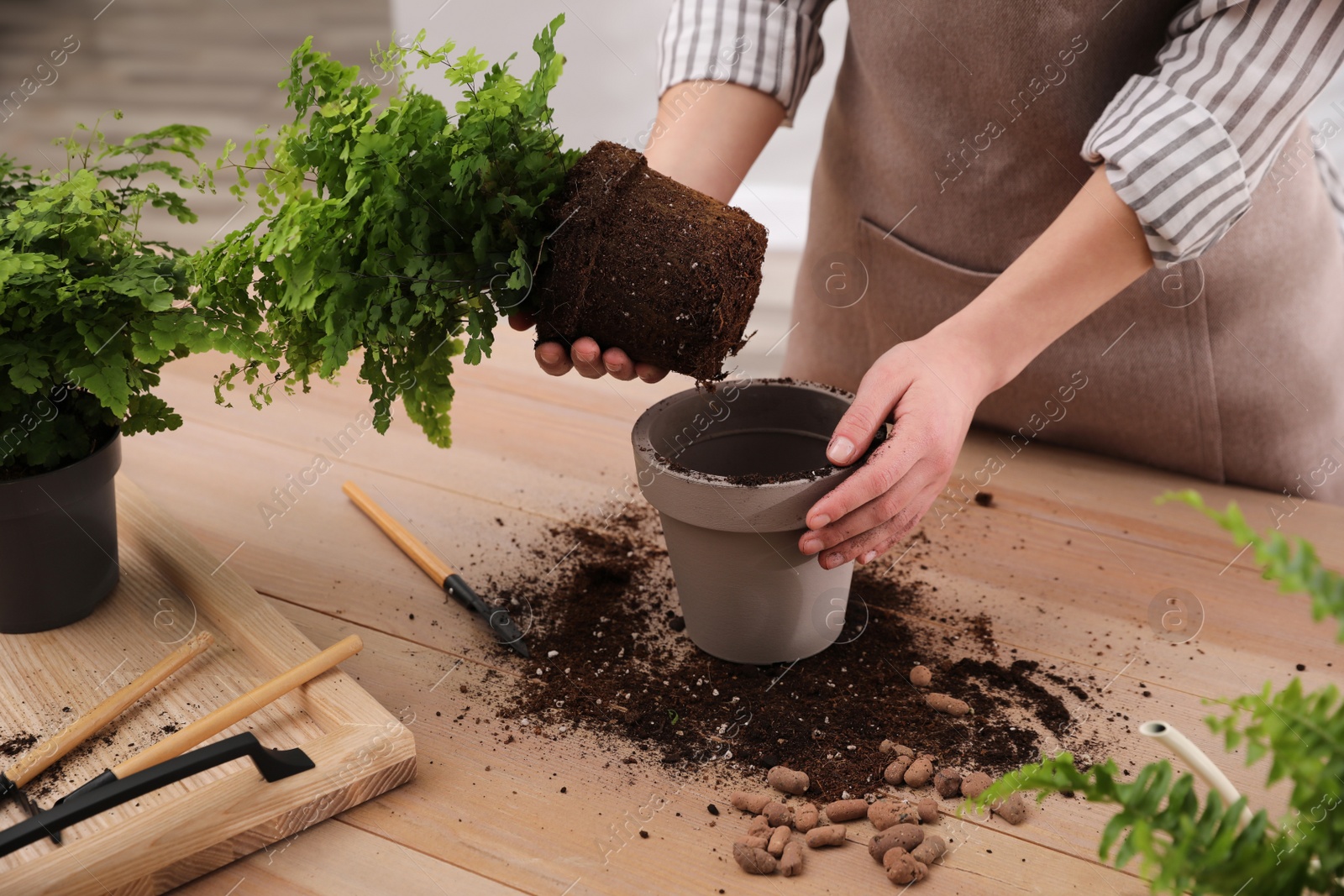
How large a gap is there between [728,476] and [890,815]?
1.20ft

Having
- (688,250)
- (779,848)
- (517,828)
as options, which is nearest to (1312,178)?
(688,250)

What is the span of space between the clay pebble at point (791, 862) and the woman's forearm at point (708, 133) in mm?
892

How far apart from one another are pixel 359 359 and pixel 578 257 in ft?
2.88

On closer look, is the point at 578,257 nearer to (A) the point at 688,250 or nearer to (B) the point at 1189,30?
(A) the point at 688,250

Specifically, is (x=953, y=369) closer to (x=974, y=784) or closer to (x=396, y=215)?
(x=974, y=784)

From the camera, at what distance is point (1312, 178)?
1.51 metres

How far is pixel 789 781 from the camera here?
1.00 m

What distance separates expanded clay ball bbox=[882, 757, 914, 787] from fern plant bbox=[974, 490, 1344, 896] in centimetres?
44

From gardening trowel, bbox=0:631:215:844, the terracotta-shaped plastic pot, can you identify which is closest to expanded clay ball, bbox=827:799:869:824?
the terracotta-shaped plastic pot

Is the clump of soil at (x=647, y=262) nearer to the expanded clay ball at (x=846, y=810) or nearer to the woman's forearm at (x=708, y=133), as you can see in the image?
the woman's forearm at (x=708, y=133)

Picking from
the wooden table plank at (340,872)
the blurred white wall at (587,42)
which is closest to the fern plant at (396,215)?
the wooden table plank at (340,872)

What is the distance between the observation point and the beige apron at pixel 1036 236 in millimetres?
1394

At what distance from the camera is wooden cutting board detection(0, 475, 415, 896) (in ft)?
2.88

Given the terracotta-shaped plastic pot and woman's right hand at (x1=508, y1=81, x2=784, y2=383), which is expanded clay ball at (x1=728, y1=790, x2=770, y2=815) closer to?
the terracotta-shaped plastic pot
